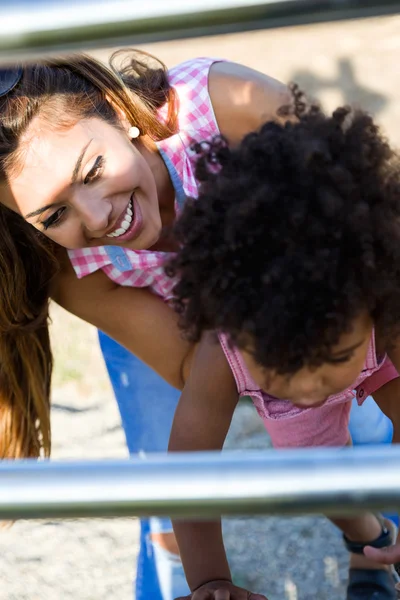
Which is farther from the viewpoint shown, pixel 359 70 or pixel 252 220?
pixel 359 70

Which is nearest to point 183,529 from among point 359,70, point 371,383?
point 371,383

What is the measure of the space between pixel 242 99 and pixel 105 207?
1.24ft

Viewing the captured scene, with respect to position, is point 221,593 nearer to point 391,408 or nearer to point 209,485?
point 391,408

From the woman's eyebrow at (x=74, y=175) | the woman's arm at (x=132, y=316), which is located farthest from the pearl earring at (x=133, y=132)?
the woman's arm at (x=132, y=316)

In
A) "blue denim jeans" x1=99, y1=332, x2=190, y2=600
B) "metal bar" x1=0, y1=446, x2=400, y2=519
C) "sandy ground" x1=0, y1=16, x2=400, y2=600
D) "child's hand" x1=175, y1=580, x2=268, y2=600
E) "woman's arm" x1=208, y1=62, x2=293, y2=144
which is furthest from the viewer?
"sandy ground" x1=0, y1=16, x2=400, y2=600

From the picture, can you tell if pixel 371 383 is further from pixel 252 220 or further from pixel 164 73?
pixel 164 73

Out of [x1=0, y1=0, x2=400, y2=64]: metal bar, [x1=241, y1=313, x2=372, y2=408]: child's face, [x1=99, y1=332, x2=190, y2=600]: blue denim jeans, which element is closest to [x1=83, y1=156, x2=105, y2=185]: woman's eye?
[x1=241, y1=313, x2=372, y2=408]: child's face

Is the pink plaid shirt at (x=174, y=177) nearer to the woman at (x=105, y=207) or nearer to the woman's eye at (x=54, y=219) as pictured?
the woman at (x=105, y=207)

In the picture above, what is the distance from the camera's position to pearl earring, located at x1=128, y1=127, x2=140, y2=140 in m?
1.34

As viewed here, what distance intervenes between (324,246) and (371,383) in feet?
1.21

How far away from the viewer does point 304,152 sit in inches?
36.1

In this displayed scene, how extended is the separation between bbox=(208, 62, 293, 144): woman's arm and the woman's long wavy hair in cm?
8

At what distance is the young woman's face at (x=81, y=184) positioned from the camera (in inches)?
48.0

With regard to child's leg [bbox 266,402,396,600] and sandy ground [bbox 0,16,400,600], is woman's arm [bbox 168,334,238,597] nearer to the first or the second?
child's leg [bbox 266,402,396,600]
